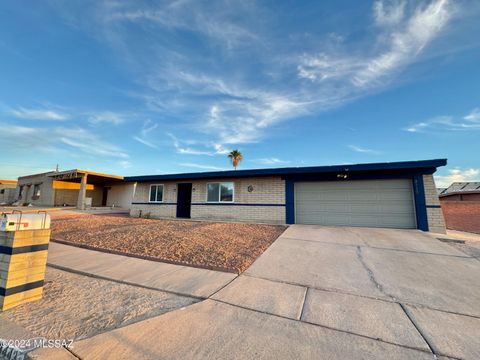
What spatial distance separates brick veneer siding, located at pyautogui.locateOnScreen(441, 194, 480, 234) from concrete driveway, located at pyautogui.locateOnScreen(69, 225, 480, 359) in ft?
44.6

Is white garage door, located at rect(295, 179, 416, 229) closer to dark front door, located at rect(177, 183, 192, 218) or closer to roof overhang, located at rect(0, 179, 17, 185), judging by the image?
dark front door, located at rect(177, 183, 192, 218)

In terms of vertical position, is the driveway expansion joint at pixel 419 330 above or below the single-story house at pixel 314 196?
below

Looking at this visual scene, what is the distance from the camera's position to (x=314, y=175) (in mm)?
11148

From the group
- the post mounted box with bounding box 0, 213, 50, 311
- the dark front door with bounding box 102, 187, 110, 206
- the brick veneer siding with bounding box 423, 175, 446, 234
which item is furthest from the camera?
the dark front door with bounding box 102, 187, 110, 206

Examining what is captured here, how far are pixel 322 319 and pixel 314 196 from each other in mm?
9278

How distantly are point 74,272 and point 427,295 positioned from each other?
21.9 feet

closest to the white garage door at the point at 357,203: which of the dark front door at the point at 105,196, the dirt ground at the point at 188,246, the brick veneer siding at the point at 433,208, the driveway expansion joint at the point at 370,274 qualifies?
the brick veneer siding at the point at 433,208

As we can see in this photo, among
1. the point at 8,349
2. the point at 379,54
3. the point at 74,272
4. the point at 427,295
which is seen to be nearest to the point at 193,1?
the point at 379,54

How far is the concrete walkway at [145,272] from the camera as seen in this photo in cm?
343

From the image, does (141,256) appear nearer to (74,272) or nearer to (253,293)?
(74,272)

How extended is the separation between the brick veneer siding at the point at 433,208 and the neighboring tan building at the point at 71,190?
24.2 metres

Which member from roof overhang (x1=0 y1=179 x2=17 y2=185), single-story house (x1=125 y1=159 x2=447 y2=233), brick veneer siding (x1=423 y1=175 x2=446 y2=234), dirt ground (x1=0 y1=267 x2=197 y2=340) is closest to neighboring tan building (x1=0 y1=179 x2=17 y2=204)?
roof overhang (x1=0 y1=179 x2=17 y2=185)

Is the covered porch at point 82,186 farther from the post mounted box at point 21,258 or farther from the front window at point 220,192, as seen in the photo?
the post mounted box at point 21,258

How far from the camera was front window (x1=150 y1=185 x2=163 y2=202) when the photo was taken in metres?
15.1
